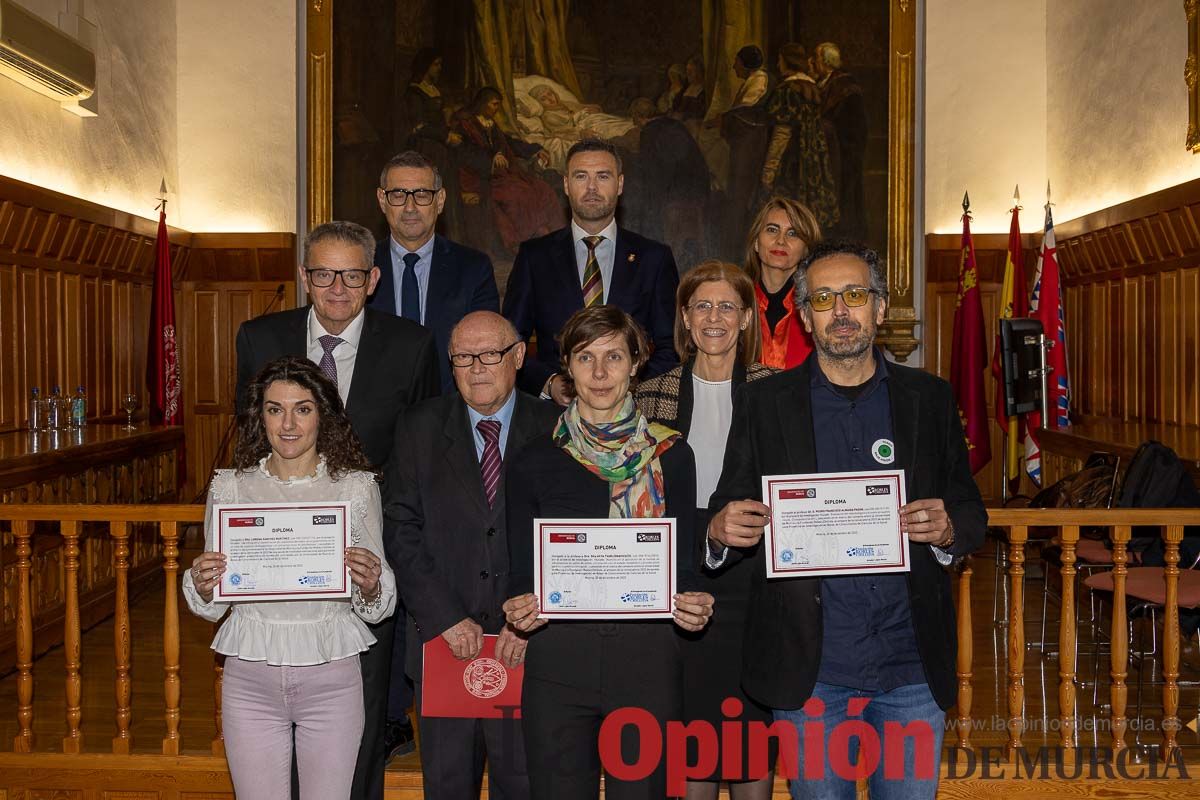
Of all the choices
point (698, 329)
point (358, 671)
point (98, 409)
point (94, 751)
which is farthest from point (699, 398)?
point (98, 409)

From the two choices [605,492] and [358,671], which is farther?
[358,671]

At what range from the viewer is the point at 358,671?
2973 mm

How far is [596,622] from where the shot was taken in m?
2.66

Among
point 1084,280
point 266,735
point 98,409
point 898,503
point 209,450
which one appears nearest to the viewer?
point 898,503

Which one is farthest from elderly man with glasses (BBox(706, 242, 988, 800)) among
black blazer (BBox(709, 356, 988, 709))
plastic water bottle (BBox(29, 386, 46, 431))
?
plastic water bottle (BBox(29, 386, 46, 431))

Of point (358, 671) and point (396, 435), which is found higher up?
point (396, 435)

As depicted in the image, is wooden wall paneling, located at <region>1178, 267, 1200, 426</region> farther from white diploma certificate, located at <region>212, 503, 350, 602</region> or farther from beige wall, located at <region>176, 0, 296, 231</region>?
beige wall, located at <region>176, 0, 296, 231</region>

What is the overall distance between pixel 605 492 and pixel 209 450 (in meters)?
8.23

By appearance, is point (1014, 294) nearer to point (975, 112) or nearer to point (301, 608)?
point (975, 112)

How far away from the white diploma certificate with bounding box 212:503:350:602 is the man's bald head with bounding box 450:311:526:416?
0.46 metres

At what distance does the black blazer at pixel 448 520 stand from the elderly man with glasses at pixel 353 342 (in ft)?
0.82

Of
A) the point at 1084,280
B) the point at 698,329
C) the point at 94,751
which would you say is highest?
the point at 1084,280

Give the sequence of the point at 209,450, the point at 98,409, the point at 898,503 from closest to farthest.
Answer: the point at 898,503, the point at 98,409, the point at 209,450

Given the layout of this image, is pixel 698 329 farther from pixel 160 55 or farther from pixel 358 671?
pixel 160 55
